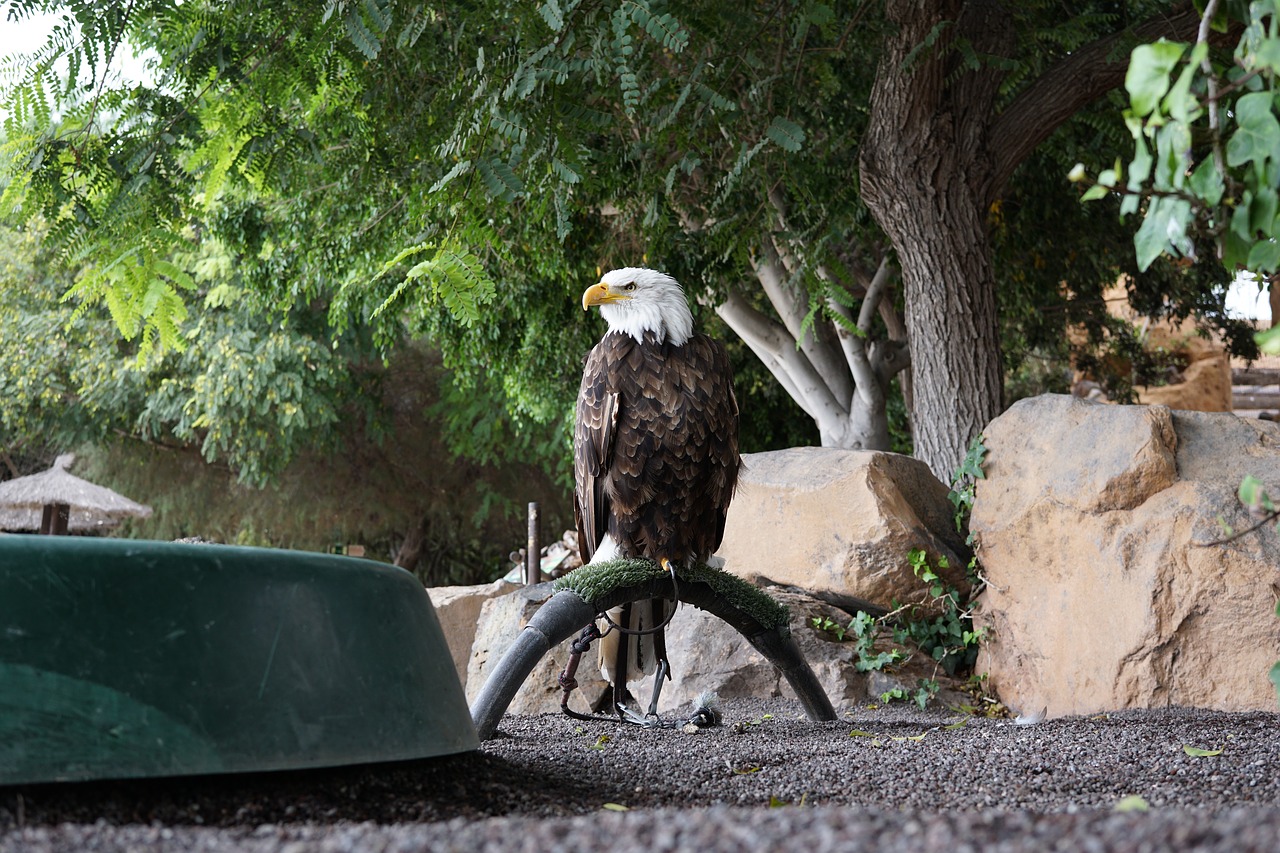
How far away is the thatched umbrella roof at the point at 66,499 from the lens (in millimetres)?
13328

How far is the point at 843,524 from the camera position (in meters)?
5.31

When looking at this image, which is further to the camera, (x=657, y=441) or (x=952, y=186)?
(x=952, y=186)

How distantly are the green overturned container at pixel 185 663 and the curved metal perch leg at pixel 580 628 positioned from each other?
51.8 inches

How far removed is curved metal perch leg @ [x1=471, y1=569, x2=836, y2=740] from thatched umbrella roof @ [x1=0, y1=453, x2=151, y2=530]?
1183 cm

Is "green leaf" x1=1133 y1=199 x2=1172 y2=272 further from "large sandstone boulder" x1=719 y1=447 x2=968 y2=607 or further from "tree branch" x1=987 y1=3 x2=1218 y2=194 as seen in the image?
"tree branch" x1=987 y1=3 x2=1218 y2=194

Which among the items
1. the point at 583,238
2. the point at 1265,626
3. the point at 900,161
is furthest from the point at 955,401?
the point at 583,238

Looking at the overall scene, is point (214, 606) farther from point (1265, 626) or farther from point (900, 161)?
point (900, 161)

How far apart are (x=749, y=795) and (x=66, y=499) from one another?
13238 mm

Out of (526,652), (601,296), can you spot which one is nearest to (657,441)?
(601,296)

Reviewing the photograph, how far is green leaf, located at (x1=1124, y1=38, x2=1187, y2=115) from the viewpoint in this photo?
1395 millimetres

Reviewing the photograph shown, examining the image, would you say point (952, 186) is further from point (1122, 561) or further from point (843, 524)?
point (1122, 561)

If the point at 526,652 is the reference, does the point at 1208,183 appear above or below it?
above

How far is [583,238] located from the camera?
8.12 meters

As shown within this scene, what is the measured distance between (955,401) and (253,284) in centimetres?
626
